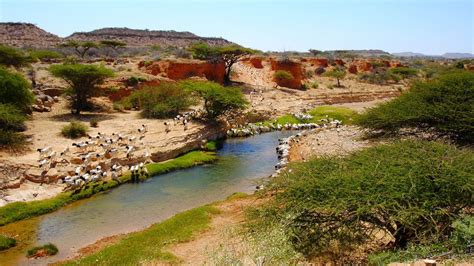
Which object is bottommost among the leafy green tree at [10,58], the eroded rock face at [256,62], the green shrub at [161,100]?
the green shrub at [161,100]

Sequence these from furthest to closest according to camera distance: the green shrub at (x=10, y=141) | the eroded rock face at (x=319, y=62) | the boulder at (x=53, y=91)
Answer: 1. the eroded rock face at (x=319, y=62)
2. the boulder at (x=53, y=91)
3. the green shrub at (x=10, y=141)

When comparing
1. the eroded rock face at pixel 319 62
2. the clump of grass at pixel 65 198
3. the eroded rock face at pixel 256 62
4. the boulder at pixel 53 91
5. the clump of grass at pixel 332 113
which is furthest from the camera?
the eroded rock face at pixel 319 62

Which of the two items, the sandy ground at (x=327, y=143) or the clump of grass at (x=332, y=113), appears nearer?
the sandy ground at (x=327, y=143)

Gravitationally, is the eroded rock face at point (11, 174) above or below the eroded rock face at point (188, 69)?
below

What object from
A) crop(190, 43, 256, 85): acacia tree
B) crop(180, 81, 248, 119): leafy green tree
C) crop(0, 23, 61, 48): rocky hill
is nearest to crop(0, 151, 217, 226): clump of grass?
crop(180, 81, 248, 119): leafy green tree

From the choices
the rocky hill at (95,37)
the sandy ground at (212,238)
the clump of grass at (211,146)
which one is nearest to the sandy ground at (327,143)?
the clump of grass at (211,146)

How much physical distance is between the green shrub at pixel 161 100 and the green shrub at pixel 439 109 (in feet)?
51.2

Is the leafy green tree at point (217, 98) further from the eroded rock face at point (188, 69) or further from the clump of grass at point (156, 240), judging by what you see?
the clump of grass at point (156, 240)

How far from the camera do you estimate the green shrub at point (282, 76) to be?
176ft

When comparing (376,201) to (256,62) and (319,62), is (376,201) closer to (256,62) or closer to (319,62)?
(256,62)

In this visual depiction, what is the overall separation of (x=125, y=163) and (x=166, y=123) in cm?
605

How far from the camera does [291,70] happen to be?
185ft

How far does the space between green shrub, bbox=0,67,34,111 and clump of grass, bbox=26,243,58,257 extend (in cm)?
1360

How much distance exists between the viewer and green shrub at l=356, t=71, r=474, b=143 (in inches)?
761
